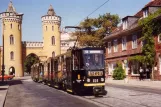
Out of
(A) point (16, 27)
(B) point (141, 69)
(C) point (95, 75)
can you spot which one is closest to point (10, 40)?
(A) point (16, 27)

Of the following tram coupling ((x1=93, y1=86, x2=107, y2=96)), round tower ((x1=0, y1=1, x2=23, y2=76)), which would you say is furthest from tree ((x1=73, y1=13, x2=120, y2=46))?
tram coupling ((x1=93, y1=86, x2=107, y2=96))

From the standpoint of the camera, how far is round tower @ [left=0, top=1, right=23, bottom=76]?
259ft

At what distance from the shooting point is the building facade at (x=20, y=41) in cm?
7938

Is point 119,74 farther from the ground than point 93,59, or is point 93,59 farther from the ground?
point 93,59

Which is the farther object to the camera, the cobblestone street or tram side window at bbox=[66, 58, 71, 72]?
tram side window at bbox=[66, 58, 71, 72]

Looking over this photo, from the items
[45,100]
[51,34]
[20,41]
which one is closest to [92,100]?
[45,100]

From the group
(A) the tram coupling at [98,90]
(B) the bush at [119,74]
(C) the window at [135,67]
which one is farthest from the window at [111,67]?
(A) the tram coupling at [98,90]

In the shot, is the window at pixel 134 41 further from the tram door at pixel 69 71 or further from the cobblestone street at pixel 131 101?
the cobblestone street at pixel 131 101

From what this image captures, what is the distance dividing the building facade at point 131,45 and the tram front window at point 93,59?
14082mm

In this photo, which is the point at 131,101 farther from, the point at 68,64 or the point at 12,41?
the point at 12,41

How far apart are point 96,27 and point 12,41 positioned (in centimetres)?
3102

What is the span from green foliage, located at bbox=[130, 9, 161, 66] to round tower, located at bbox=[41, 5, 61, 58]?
5447 cm

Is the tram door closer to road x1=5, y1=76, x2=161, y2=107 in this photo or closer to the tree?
road x1=5, y1=76, x2=161, y2=107

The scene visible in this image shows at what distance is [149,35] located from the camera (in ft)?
107
